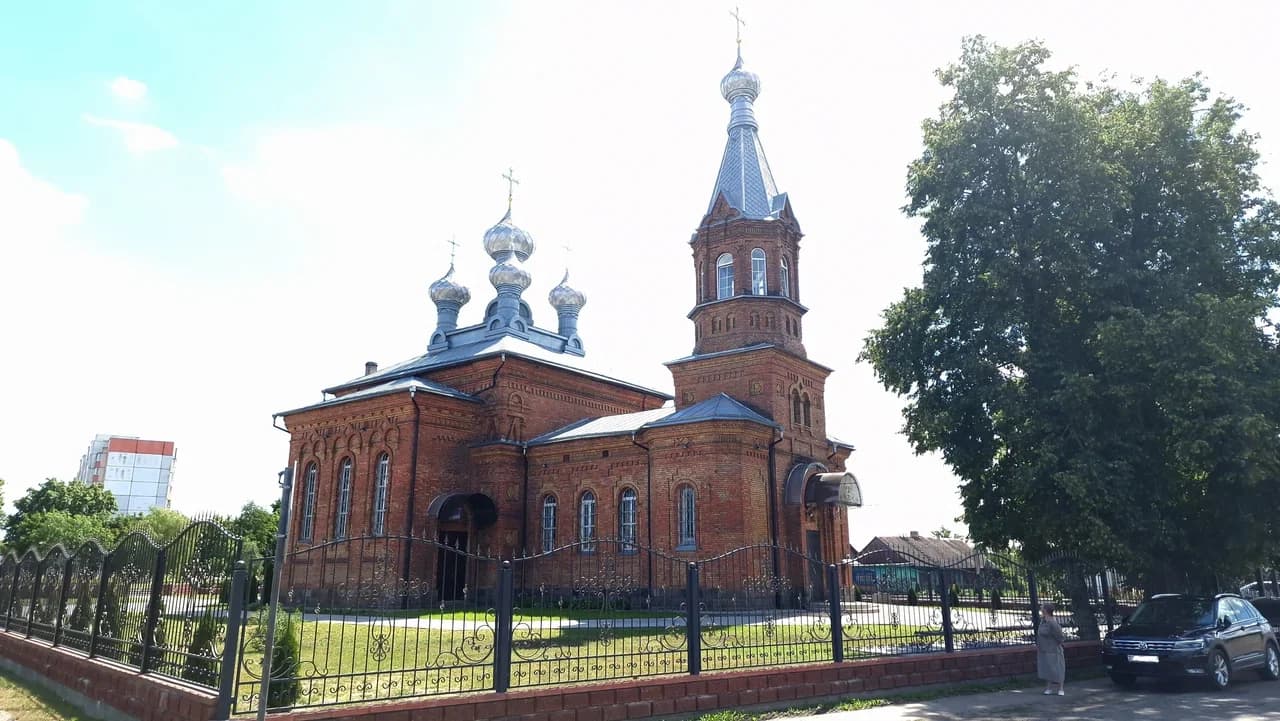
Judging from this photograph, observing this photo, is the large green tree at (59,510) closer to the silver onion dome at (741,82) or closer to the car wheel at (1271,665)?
the silver onion dome at (741,82)

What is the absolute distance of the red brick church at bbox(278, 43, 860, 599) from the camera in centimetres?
2139

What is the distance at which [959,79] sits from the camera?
1587 centimetres

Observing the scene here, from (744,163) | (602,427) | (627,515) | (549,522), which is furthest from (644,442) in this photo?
(744,163)

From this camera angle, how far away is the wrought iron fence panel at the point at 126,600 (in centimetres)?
835

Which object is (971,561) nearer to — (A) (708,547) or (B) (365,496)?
(A) (708,547)

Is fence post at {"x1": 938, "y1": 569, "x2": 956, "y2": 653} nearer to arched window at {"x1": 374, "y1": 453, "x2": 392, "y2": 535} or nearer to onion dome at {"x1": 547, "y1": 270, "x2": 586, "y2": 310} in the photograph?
arched window at {"x1": 374, "y1": 453, "x2": 392, "y2": 535}

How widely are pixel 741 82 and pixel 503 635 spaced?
22.5 metres

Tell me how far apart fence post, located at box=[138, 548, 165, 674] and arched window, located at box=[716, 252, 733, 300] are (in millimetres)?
17991

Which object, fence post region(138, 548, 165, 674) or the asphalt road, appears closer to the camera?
fence post region(138, 548, 165, 674)

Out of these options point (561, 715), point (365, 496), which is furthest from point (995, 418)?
point (365, 496)

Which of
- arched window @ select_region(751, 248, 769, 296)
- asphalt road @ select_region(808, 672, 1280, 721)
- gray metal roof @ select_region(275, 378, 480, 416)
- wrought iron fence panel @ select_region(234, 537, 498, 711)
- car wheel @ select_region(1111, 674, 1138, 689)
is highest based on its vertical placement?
arched window @ select_region(751, 248, 769, 296)

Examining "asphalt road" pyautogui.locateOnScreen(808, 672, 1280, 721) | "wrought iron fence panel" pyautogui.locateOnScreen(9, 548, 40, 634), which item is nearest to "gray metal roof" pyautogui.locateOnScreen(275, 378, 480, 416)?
"wrought iron fence panel" pyautogui.locateOnScreen(9, 548, 40, 634)

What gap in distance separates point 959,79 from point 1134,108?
3.20m

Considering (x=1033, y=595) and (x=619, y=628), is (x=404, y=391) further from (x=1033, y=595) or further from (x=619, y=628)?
(x=1033, y=595)
